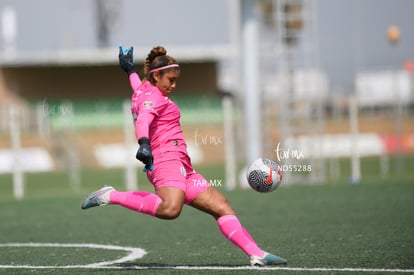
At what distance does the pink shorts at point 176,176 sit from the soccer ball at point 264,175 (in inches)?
19.9

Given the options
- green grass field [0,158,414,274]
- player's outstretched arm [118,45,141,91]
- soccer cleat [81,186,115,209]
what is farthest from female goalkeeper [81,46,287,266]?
player's outstretched arm [118,45,141,91]

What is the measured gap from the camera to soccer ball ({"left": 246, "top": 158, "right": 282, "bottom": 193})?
8500 millimetres

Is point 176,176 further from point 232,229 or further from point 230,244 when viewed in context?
point 230,244

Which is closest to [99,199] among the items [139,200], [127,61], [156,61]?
[139,200]

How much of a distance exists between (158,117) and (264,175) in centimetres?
116

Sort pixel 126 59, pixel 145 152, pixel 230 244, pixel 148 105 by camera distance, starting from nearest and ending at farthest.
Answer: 1. pixel 145 152
2. pixel 148 105
3. pixel 126 59
4. pixel 230 244

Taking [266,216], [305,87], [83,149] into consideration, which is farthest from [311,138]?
[83,149]

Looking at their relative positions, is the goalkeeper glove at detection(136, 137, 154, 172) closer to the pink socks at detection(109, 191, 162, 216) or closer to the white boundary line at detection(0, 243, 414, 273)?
the pink socks at detection(109, 191, 162, 216)

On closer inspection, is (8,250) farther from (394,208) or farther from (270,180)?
(394,208)

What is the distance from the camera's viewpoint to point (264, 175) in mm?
8508

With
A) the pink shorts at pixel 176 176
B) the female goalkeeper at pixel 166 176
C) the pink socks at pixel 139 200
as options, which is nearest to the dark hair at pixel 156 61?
the female goalkeeper at pixel 166 176

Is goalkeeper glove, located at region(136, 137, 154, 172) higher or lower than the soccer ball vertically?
higher

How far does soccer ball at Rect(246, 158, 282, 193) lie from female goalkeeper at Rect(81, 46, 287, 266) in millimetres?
417

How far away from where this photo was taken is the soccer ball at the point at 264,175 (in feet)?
27.9
